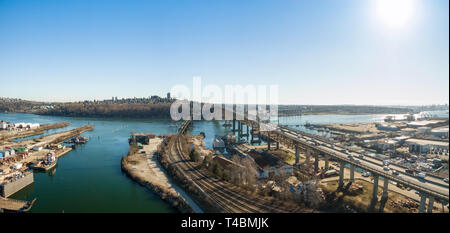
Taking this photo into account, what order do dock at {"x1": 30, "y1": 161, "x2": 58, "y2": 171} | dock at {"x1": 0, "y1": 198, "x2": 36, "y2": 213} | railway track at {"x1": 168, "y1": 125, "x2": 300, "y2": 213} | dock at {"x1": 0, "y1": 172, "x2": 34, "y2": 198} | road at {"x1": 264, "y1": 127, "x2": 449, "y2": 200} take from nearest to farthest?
road at {"x1": 264, "y1": 127, "x2": 449, "y2": 200} < railway track at {"x1": 168, "y1": 125, "x2": 300, "y2": 213} < dock at {"x1": 0, "y1": 198, "x2": 36, "y2": 213} < dock at {"x1": 0, "y1": 172, "x2": 34, "y2": 198} < dock at {"x1": 30, "y1": 161, "x2": 58, "y2": 171}

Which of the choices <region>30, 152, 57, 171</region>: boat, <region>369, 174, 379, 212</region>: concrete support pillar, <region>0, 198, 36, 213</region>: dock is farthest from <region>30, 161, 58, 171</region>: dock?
<region>369, 174, 379, 212</region>: concrete support pillar

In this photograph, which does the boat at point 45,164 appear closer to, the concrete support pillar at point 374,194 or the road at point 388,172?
the road at point 388,172

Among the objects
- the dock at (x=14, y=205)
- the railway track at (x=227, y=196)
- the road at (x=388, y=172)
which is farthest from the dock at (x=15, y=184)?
the road at (x=388, y=172)

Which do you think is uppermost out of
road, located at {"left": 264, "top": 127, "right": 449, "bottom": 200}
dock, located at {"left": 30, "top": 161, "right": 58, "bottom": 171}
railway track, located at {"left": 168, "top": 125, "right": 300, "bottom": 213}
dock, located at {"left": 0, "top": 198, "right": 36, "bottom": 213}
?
road, located at {"left": 264, "top": 127, "right": 449, "bottom": 200}

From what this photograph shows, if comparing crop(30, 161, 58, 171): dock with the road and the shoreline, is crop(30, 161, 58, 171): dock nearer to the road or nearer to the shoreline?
the shoreline

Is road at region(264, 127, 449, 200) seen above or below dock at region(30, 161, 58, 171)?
above

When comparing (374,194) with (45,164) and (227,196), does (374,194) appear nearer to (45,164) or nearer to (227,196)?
(227,196)

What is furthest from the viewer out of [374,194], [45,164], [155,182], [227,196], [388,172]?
[45,164]

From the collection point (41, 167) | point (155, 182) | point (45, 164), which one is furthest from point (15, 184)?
point (155, 182)

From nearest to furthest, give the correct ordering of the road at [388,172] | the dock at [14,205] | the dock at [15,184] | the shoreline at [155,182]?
1. the road at [388,172]
2. the dock at [14,205]
3. the shoreline at [155,182]
4. the dock at [15,184]

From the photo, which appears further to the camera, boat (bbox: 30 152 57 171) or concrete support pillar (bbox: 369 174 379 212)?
boat (bbox: 30 152 57 171)
